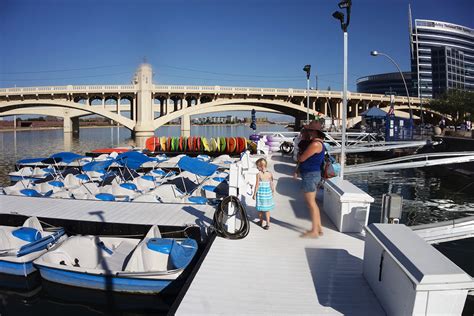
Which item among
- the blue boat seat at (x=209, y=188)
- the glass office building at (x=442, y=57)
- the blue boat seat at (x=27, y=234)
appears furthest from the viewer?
the glass office building at (x=442, y=57)

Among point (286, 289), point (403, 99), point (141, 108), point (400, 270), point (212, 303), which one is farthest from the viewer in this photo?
point (403, 99)

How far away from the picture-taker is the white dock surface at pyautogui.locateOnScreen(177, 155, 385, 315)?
430 cm

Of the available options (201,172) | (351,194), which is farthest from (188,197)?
(351,194)

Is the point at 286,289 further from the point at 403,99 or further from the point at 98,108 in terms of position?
the point at 403,99

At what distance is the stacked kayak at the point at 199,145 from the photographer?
1094 inches

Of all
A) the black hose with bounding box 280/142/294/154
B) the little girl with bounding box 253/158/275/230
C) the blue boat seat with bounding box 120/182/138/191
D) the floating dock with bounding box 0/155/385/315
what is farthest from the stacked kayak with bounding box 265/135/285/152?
the little girl with bounding box 253/158/275/230

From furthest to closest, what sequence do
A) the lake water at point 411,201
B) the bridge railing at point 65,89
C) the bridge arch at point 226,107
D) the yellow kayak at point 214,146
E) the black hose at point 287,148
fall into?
the bridge arch at point 226,107 → the bridge railing at point 65,89 → the yellow kayak at point 214,146 → the black hose at point 287,148 → the lake water at point 411,201

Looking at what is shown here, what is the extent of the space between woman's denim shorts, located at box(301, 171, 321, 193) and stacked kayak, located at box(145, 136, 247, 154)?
20.8 meters

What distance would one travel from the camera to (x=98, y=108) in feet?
204

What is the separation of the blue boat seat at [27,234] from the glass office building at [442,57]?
125989 mm

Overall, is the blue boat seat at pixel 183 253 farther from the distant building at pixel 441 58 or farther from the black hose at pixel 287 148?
the distant building at pixel 441 58

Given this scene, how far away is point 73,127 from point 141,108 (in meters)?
29.1

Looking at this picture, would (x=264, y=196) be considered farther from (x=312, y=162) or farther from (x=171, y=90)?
(x=171, y=90)

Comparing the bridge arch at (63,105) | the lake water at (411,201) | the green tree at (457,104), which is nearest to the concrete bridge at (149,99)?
the bridge arch at (63,105)
